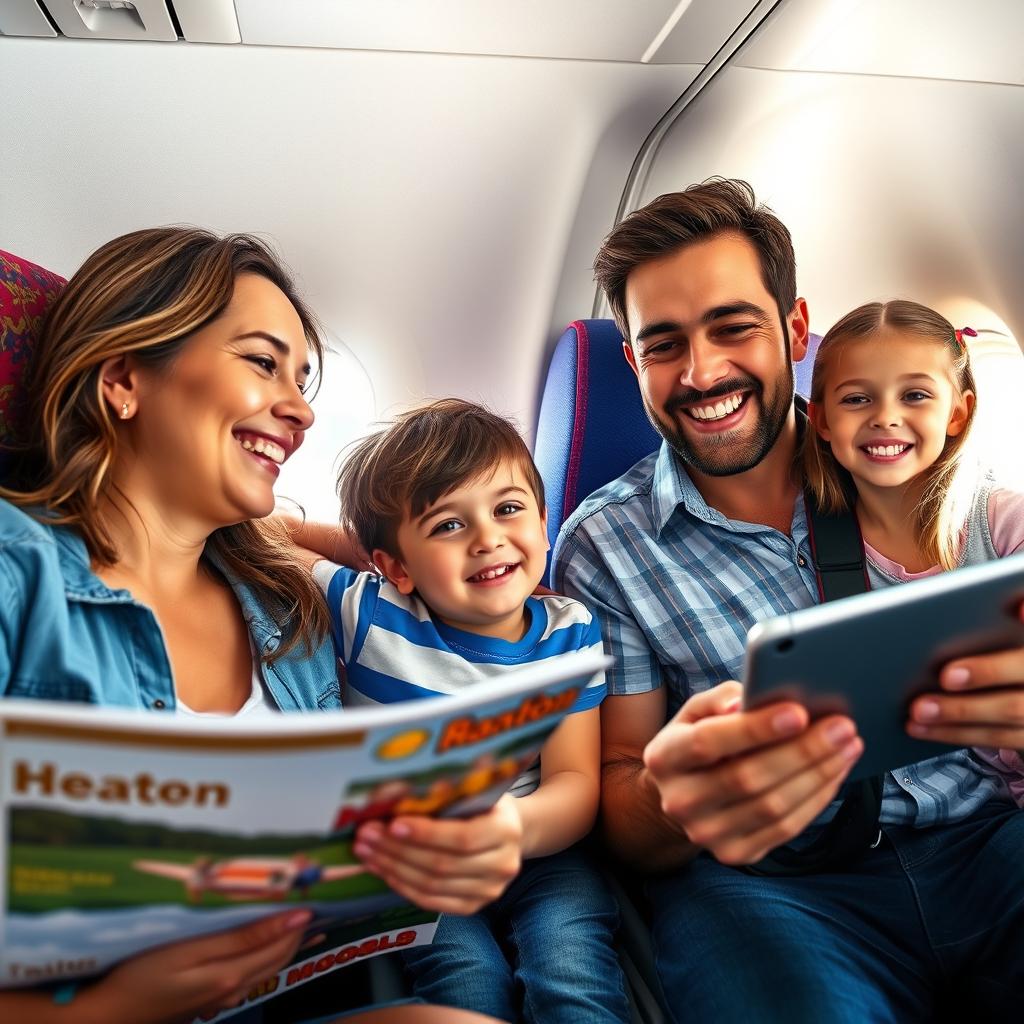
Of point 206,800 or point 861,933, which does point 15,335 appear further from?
point 861,933

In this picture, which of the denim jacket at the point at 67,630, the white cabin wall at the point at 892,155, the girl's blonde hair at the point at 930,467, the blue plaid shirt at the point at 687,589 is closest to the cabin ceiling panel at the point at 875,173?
the white cabin wall at the point at 892,155

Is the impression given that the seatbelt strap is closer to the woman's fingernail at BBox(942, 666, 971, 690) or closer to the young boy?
the young boy

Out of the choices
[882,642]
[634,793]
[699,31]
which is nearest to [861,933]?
[634,793]

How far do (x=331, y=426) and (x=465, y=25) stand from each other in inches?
44.0

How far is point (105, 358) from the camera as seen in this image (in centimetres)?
154

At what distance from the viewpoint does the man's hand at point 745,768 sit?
1.11m

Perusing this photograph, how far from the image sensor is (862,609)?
1008 millimetres

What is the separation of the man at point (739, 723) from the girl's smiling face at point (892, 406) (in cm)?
16

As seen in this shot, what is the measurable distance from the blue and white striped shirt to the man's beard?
46 centimetres

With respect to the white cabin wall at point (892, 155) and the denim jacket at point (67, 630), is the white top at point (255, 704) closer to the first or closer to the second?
the denim jacket at point (67, 630)

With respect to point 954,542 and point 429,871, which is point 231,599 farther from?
point 954,542

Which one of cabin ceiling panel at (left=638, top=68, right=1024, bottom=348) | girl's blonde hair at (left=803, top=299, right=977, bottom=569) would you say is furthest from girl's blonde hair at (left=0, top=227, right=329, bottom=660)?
cabin ceiling panel at (left=638, top=68, right=1024, bottom=348)

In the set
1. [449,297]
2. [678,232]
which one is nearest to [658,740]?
[678,232]

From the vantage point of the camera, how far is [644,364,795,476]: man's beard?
6.74 feet
